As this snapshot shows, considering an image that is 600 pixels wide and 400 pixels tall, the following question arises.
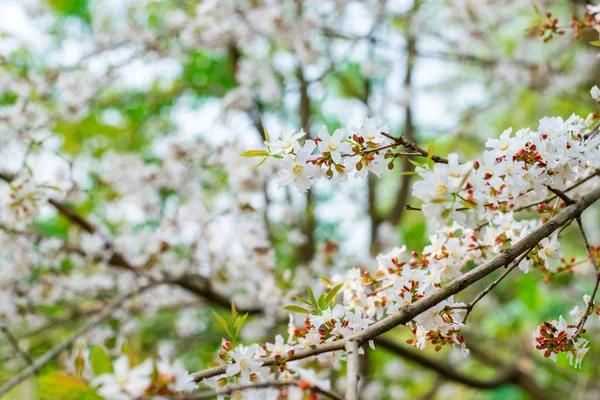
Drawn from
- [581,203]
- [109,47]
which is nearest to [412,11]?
[109,47]

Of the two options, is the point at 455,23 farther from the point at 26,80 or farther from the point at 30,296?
the point at 30,296

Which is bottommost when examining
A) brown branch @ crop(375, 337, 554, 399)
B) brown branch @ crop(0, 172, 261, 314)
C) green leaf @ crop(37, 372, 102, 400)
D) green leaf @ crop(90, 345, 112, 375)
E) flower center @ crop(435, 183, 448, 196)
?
green leaf @ crop(37, 372, 102, 400)

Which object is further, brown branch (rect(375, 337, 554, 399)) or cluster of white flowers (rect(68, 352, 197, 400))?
brown branch (rect(375, 337, 554, 399))

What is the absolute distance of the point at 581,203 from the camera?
972mm

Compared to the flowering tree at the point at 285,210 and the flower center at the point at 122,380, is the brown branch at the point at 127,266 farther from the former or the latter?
the flower center at the point at 122,380

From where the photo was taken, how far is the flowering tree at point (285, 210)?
2.96ft

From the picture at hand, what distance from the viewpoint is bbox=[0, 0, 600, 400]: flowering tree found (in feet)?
2.96

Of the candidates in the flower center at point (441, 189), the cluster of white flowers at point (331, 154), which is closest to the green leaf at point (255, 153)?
the cluster of white flowers at point (331, 154)

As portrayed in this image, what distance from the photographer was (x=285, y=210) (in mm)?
3607

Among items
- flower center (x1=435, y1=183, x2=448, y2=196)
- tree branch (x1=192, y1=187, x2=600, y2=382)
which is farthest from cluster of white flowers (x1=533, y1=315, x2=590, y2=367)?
flower center (x1=435, y1=183, x2=448, y2=196)

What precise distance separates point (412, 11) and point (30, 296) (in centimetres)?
305

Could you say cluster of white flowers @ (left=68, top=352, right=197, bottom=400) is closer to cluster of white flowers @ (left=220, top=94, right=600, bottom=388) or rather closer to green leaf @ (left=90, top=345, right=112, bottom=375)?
green leaf @ (left=90, top=345, right=112, bottom=375)

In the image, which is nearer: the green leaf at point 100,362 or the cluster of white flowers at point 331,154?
the green leaf at point 100,362

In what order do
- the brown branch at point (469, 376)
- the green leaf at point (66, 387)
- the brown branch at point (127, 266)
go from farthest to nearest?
the brown branch at point (469, 376)
the brown branch at point (127, 266)
the green leaf at point (66, 387)
